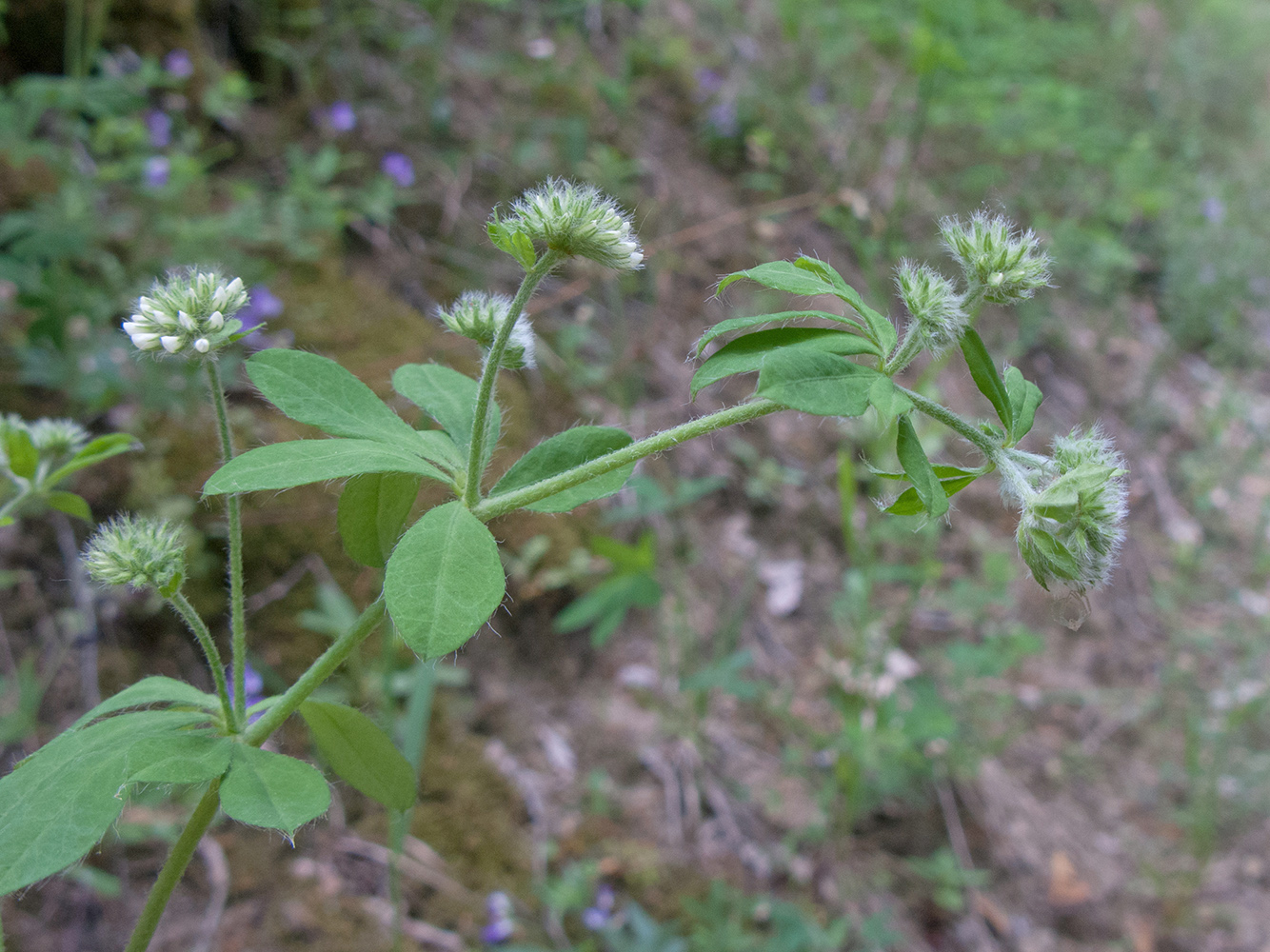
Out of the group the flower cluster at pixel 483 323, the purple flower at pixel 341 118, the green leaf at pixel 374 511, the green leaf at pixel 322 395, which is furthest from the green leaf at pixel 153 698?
the purple flower at pixel 341 118

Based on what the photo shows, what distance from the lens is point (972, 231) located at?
0.98 m

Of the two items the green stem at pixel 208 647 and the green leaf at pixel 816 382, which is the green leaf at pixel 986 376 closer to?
the green leaf at pixel 816 382

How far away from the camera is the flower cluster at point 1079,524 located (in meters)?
0.91

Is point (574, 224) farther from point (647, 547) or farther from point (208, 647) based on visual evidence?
point (647, 547)

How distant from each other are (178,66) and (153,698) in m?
3.39

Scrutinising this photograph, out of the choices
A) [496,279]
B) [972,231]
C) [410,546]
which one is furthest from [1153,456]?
[410,546]

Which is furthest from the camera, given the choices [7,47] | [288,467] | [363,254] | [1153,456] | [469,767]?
[1153,456]

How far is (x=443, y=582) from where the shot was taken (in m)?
0.84

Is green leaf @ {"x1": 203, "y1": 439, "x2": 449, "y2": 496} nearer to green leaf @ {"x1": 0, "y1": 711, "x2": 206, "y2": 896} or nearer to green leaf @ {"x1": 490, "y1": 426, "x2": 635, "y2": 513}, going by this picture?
green leaf @ {"x1": 490, "y1": 426, "x2": 635, "y2": 513}

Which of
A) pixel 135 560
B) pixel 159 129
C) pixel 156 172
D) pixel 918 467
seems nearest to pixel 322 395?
pixel 135 560

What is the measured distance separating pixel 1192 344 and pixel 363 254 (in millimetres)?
5533

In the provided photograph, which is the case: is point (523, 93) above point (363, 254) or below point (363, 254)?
above

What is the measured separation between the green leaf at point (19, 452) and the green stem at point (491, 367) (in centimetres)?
68

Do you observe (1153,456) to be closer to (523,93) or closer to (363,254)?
(523,93)
